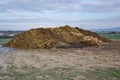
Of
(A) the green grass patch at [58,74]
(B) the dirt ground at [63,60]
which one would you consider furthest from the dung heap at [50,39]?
(A) the green grass patch at [58,74]

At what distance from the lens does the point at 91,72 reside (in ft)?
40.1

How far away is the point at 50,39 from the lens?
1167 inches

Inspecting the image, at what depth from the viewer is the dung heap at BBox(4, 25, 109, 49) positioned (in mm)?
28172

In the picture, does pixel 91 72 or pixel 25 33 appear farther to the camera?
pixel 25 33

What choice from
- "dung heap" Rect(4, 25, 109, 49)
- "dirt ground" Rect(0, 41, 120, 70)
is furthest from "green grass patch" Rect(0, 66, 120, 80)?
"dung heap" Rect(4, 25, 109, 49)

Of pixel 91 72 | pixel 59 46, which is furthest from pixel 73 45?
pixel 91 72

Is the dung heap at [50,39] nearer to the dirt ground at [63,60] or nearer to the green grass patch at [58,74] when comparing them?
the dirt ground at [63,60]

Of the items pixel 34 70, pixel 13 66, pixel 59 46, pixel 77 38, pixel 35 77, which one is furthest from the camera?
pixel 77 38

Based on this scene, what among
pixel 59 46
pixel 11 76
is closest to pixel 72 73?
pixel 11 76

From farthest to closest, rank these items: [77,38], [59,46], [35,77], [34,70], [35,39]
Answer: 1. [77,38]
2. [35,39]
3. [59,46]
4. [34,70]
5. [35,77]

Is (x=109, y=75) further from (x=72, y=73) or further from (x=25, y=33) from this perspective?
(x=25, y=33)

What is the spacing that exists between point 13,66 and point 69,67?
9.41ft

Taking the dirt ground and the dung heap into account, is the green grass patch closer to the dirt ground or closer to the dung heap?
the dirt ground

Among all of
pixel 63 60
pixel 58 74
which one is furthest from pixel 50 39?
pixel 58 74
